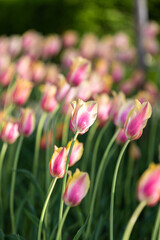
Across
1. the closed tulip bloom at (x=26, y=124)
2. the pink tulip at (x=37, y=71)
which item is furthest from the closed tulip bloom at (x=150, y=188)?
the pink tulip at (x=37, y=71)

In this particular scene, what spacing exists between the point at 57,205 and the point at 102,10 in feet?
12.6

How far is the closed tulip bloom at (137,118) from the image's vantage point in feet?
2.60

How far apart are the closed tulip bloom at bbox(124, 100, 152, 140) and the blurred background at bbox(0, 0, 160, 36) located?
3920mm

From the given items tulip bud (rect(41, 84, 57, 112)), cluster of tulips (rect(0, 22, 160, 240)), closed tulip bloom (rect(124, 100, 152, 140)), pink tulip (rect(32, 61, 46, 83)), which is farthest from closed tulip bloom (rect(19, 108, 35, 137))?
pink tulip (rect(32, 61, 46, 83))

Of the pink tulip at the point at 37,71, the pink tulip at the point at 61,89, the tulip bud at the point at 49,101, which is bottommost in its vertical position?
the pink tulip at the point at 37,71

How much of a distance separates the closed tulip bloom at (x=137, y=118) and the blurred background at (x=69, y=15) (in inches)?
154

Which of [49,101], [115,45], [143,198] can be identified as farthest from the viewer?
[115,45]

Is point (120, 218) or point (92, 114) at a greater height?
point (92, 114)

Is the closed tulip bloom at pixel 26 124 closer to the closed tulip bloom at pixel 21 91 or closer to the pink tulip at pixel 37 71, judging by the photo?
the closed tulip bloom at pixel 21 91

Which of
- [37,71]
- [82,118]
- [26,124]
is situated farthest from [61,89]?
[37,71]

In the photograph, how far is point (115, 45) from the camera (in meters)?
2.95

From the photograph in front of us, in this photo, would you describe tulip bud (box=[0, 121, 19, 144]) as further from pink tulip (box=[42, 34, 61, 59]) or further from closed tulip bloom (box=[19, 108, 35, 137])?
pink tulip (box=[42, 34, 61, 59])

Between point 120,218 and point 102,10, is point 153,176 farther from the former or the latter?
point 102,10

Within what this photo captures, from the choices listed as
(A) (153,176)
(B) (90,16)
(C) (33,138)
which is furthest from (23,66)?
(B) (90,16)
